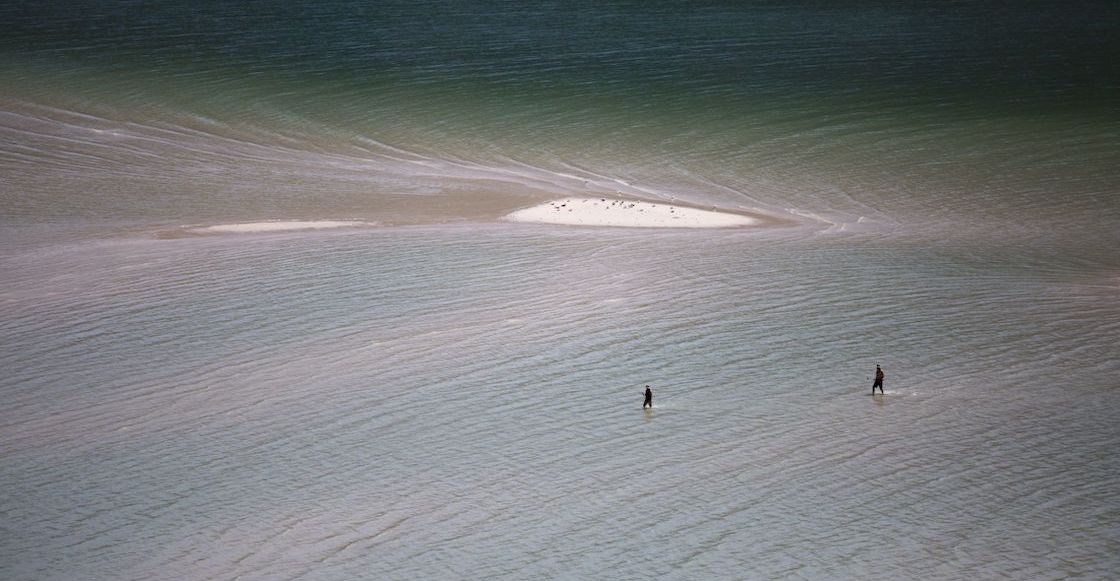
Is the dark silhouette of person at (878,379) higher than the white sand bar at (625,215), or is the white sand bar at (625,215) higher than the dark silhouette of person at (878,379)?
the white sand bar at (625,215)

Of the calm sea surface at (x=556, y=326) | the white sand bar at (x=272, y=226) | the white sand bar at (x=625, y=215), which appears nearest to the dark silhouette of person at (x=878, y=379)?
the calm sea surface at (x=556, y=326)

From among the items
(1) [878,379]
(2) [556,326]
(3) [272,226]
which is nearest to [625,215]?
(2) [556,326]

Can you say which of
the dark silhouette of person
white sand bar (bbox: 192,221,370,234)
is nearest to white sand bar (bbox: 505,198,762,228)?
white sand bar (bbox: 192,221,370,234)

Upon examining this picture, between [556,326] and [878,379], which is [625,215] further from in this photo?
[878,379]

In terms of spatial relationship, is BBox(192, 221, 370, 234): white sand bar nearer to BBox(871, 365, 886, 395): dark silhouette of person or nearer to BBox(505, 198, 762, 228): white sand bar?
BBox(505, 198, 762, 228): white sand bar

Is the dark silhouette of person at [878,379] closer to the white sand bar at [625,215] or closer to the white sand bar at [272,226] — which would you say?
the white sand bar at [625,215]

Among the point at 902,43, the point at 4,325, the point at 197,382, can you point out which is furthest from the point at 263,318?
the point at 902,43
